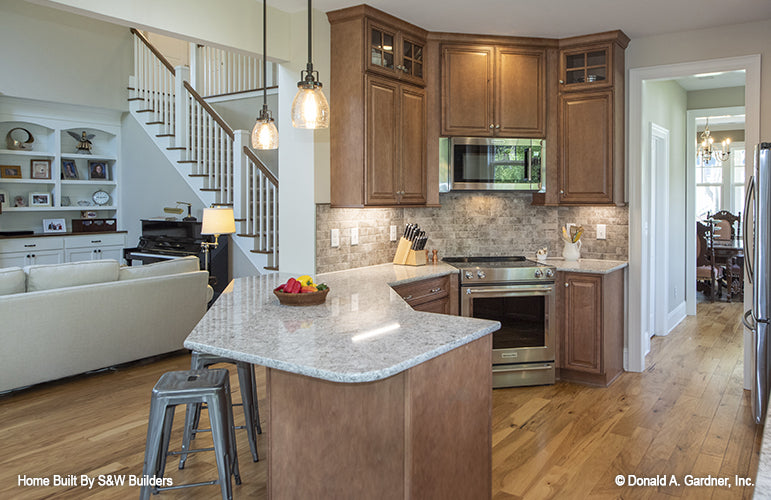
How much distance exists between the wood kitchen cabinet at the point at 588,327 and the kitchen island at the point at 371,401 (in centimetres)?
224

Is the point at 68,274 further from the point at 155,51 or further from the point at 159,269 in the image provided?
the point at 155,51

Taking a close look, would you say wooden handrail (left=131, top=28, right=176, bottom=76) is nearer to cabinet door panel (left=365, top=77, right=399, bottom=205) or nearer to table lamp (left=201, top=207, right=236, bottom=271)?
table lamp (left=201, top=207, right=236, bottom=271)

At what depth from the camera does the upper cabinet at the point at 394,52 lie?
12.7 ft

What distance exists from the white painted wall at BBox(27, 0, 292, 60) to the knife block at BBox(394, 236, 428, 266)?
163 centimetres

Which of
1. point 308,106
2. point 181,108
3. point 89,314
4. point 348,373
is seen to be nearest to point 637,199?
point 308,106

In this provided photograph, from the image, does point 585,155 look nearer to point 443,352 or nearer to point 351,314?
point 351,314

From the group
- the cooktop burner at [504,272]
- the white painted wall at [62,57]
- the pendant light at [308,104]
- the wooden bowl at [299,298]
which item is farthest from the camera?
the white painted wall at [62,57]

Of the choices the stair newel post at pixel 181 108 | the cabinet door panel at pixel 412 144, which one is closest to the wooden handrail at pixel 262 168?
the stair newel post at pixel 181 108

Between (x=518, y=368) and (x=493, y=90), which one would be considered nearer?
(x=518, y=368)

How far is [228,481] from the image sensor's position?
2270 mm

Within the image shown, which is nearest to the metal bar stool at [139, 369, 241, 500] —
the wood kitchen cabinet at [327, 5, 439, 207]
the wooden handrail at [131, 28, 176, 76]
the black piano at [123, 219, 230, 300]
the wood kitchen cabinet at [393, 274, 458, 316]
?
the wood kitchen cabinet at [393, 274, 458, 316]

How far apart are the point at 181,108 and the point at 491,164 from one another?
15.7ft

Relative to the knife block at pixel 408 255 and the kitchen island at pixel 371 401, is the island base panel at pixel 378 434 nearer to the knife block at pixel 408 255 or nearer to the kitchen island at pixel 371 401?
the kitchen island at pixel 371 401

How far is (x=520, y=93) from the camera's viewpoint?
14.9 ft
